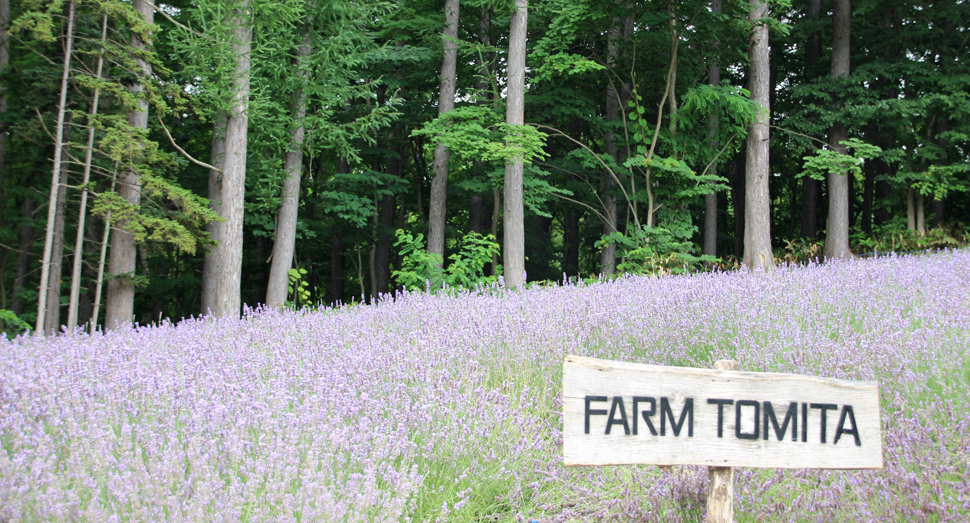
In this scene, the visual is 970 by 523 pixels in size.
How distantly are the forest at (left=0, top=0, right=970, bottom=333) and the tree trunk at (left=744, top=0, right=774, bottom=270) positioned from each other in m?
0.04

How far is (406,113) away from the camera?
54.4 ft

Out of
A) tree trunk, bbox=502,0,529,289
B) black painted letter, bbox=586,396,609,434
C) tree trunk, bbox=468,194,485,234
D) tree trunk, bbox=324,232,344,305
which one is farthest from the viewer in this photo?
tree trunk, bbox=324,232,344,305

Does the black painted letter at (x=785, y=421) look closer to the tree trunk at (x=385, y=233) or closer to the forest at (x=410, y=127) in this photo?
the forest at (x=410, y=127)

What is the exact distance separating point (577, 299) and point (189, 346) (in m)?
3.09

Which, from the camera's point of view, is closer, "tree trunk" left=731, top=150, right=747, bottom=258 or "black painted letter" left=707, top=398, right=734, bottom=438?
"black painted letter" left=707, top=398, right=734, bottom=438

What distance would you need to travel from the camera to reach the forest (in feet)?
33.0

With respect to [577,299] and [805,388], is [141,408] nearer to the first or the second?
[805,388]

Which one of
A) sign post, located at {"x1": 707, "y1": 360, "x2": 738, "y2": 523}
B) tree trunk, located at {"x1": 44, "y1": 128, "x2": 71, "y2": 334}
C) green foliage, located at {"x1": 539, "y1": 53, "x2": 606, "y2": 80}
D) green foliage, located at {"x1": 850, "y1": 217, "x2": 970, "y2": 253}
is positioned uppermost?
green foliage, located at {"x1": 539, "y1": 53, "x2": 606, "y2": 80}

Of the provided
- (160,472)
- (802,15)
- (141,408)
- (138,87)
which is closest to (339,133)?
(138,87)

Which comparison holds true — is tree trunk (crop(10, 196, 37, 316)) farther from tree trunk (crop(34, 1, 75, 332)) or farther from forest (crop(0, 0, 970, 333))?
tree trunk (crop(34, 1, 75, 332))

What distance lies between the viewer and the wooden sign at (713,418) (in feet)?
7.61

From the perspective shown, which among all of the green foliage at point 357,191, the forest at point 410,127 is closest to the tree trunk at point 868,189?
the forest at point 410,127

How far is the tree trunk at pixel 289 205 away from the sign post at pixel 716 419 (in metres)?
9.45

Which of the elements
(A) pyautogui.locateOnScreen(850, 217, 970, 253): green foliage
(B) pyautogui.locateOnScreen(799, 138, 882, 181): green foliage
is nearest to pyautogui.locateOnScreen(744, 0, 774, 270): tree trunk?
(B) pyautogui.locateOnScreen(799, 138, 882, 181): green foliage
